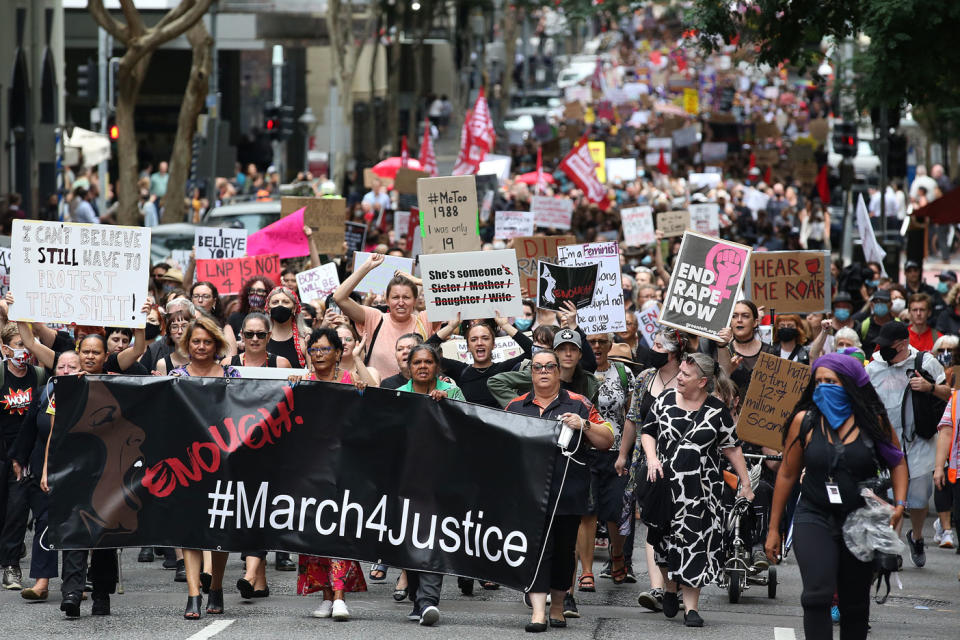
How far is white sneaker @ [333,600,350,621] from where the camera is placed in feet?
30.8

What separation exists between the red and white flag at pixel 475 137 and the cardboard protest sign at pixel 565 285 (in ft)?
49.4

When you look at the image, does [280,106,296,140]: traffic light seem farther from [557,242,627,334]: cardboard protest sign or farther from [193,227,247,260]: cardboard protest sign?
[557,242,627,334]: cardboard protest sign

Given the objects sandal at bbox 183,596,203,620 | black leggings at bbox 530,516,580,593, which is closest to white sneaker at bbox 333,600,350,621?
sandal at bbox 183,596,203,620

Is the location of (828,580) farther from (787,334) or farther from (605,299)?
(605,299)

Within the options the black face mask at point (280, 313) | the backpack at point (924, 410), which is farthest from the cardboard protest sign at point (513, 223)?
the black face mask at point (280, 313)

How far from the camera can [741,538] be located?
10516 mm

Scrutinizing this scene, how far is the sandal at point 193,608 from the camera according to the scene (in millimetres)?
9281

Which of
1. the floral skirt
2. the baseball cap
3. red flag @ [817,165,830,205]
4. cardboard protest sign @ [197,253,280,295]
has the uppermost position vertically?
red flag @ [817,165,830,205]

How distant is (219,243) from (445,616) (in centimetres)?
775

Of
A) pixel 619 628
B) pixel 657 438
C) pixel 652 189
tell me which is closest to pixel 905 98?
pixel 657 438

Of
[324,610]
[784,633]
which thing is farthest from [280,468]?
[784,633]

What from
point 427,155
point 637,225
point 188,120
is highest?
point 188,120

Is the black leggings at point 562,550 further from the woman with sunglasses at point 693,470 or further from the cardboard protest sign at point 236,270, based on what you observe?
the cardboard protest sign at point 236,270

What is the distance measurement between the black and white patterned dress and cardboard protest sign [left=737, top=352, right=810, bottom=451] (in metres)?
1.19
